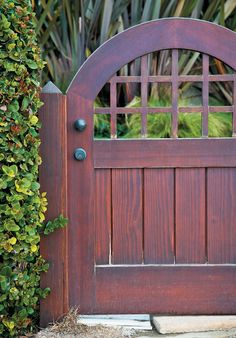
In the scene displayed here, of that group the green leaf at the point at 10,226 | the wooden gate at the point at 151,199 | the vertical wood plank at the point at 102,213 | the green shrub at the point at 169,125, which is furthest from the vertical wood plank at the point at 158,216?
the green shrub at the point at 169,125

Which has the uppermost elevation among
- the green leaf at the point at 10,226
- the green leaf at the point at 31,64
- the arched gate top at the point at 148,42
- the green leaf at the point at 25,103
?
the arched gate top at the point at 148,42

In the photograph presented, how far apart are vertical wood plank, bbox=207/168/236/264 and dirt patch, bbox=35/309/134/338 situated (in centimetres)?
65

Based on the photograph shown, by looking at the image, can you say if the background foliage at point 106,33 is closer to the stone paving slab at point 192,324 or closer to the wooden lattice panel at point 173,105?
the wooden lattice panel at point 173,105

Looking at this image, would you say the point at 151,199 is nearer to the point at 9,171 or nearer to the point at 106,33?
the point at 9,171

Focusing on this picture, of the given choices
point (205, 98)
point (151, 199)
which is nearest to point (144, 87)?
point (205, 98)

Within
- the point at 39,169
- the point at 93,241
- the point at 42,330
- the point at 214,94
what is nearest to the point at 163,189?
the point at 93,241

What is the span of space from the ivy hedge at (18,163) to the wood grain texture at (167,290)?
465 mm

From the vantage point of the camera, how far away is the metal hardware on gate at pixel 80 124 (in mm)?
3266

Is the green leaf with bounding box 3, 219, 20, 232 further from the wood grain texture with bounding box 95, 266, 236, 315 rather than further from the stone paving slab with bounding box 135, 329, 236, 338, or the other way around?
the stone paving slab with bounding box 135, 329, 236, 338

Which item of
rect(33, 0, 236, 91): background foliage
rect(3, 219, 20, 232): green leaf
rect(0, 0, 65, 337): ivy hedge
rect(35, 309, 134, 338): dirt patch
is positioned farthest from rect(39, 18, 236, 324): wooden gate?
rect(33, 0, 236, 91): background foliage

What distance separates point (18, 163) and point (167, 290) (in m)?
1.10

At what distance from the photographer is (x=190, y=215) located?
3.36 meters

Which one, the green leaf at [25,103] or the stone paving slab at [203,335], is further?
the stone paving slab at [203,335]

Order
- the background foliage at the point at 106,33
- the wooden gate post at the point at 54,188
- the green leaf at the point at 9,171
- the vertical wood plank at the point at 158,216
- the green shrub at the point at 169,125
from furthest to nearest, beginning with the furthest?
1. the background foliage at the point at 106,33
2. the green shrub at the point at 169,125
3. the vertical wood plank at the point at 158,216
4. the wooden gate post at the point at 54,188
5. the green leaf at the point at 9,171
